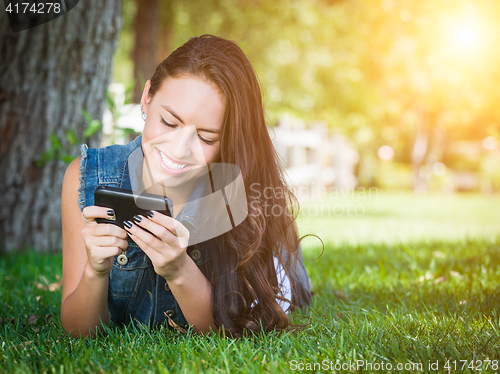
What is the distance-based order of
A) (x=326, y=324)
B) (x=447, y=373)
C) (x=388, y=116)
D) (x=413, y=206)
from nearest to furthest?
(x=447, y=373)
(x=326, y=324)
(x=413, y=206)
(x=388, y=116)

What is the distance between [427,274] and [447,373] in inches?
65.3

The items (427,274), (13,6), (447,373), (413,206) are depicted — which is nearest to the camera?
(447,373)

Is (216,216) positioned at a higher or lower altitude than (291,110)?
lower

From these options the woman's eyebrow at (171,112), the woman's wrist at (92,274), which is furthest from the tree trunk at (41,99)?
the woman's wrist at (92,274)

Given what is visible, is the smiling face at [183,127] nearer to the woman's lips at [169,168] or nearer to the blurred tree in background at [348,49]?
the woman's lips at [169,168]

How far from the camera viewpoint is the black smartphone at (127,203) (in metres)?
1.57

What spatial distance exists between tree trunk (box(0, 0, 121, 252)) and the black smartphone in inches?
88.2

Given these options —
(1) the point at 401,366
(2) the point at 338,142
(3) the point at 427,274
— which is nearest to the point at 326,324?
(1) the point at 401,366

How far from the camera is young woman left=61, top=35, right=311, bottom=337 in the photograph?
5.97 feet

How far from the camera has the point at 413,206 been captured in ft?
30.6

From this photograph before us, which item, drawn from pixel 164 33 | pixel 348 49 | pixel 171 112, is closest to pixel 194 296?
pixel 171 112

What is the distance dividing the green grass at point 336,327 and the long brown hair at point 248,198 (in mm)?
135

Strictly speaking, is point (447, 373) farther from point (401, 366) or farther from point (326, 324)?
point (326, 324)

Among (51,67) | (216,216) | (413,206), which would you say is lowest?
(413,206)
